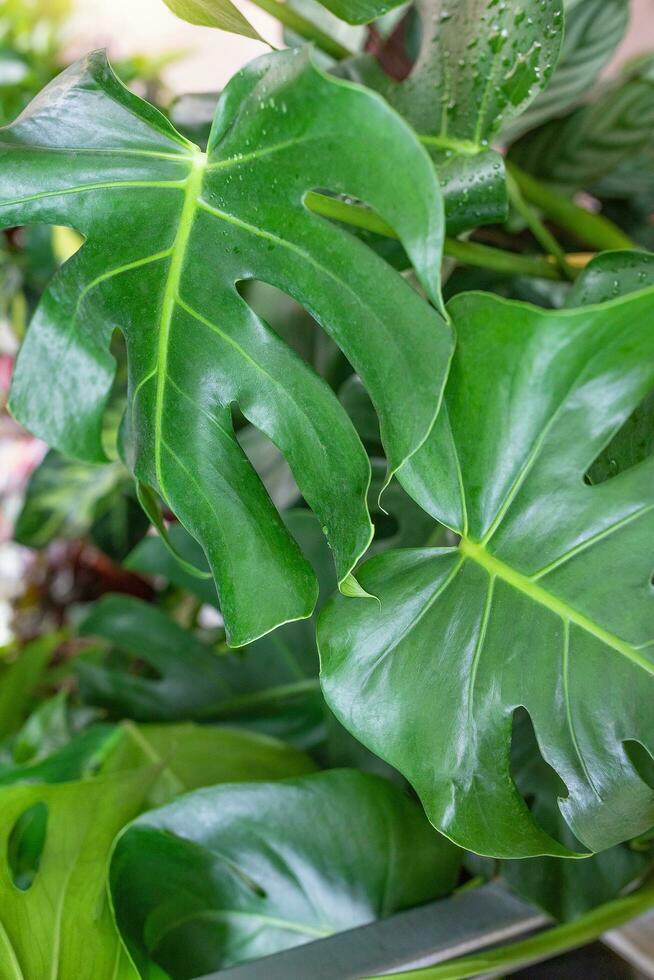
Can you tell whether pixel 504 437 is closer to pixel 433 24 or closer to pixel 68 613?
pixel 433 24

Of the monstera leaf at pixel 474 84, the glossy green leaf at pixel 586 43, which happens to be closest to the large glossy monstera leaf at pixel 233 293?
the monstera leaf at pixel 474 84

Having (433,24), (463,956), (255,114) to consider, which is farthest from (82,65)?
(463,956)

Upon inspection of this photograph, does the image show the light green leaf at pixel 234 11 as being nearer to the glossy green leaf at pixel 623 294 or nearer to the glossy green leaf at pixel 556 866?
the glossy green leaf at pixel 623 294

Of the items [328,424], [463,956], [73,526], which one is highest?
[328,424]

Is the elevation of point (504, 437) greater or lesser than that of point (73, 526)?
greater

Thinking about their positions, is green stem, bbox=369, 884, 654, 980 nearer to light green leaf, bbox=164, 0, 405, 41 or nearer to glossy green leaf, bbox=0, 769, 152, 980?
glossy green leaf, bbox=0, 769, 152, 980

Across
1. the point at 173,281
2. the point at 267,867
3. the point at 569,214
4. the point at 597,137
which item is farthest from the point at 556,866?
the point at 597,137

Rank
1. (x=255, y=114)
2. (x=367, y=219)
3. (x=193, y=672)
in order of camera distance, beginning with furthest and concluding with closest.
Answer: (x=193, y=672)
(x=367, y=219)
(x=255, y=114)

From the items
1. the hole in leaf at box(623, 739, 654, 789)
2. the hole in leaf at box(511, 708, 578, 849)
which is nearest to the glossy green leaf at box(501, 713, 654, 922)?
the hole in leaf at box(511, 708, 578, 849)
